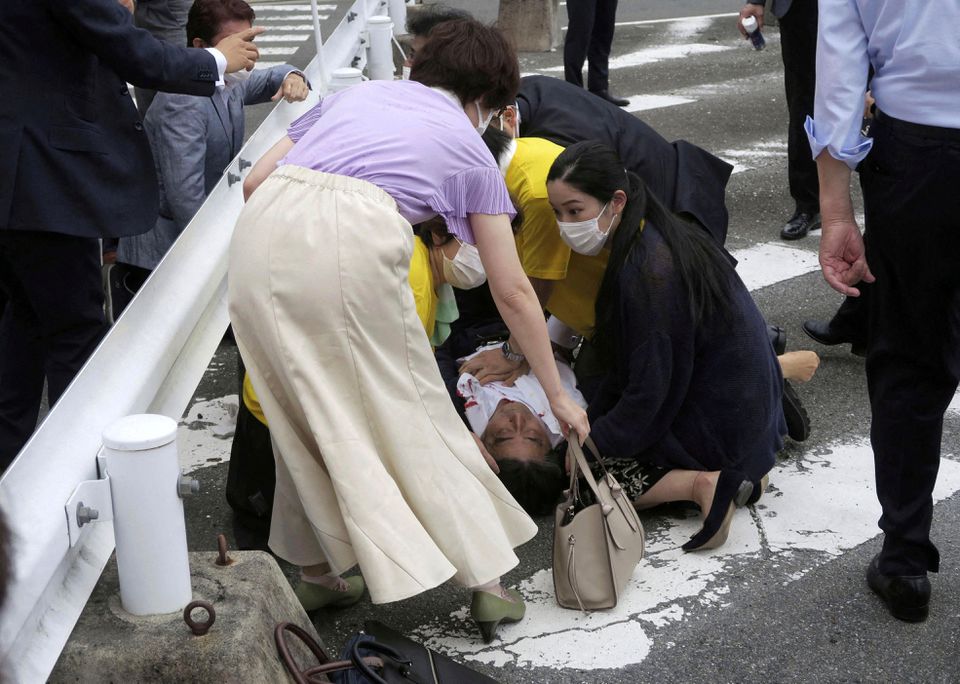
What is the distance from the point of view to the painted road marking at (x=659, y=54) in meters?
9.98

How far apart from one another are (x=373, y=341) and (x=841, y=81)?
124 centimetres

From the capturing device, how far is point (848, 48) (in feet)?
9.11

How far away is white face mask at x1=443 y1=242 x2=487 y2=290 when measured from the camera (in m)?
3.44

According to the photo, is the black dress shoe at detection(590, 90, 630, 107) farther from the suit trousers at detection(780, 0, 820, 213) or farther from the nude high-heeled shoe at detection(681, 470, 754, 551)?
the nude high-heeled shoe at detection(681, 470, 754, 551)

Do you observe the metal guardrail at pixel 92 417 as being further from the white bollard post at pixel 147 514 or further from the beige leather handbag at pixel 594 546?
the beige leather handbag at pixel 594 546

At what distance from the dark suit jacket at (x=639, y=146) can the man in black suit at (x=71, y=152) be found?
Result: 1.29m

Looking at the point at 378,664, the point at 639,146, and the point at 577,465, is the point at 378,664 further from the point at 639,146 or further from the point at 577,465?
the point at 639,146

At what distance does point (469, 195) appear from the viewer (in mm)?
2953

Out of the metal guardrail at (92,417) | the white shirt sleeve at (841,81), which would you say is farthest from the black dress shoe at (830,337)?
the metal guardrail at (92,417)

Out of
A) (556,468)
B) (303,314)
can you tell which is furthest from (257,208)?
(556,468)

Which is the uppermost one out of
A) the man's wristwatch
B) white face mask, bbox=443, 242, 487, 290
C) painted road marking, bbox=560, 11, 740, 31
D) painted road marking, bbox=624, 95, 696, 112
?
white face mask, bbox=443, 242, 487, 290

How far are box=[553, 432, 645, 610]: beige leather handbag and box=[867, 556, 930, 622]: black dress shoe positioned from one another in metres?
0.66

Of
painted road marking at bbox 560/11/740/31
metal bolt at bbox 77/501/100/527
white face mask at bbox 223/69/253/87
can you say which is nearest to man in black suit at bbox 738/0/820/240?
white face mask at bbox 223/69/253/87

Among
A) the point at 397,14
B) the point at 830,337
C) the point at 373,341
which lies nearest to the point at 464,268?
the point at 373,341
